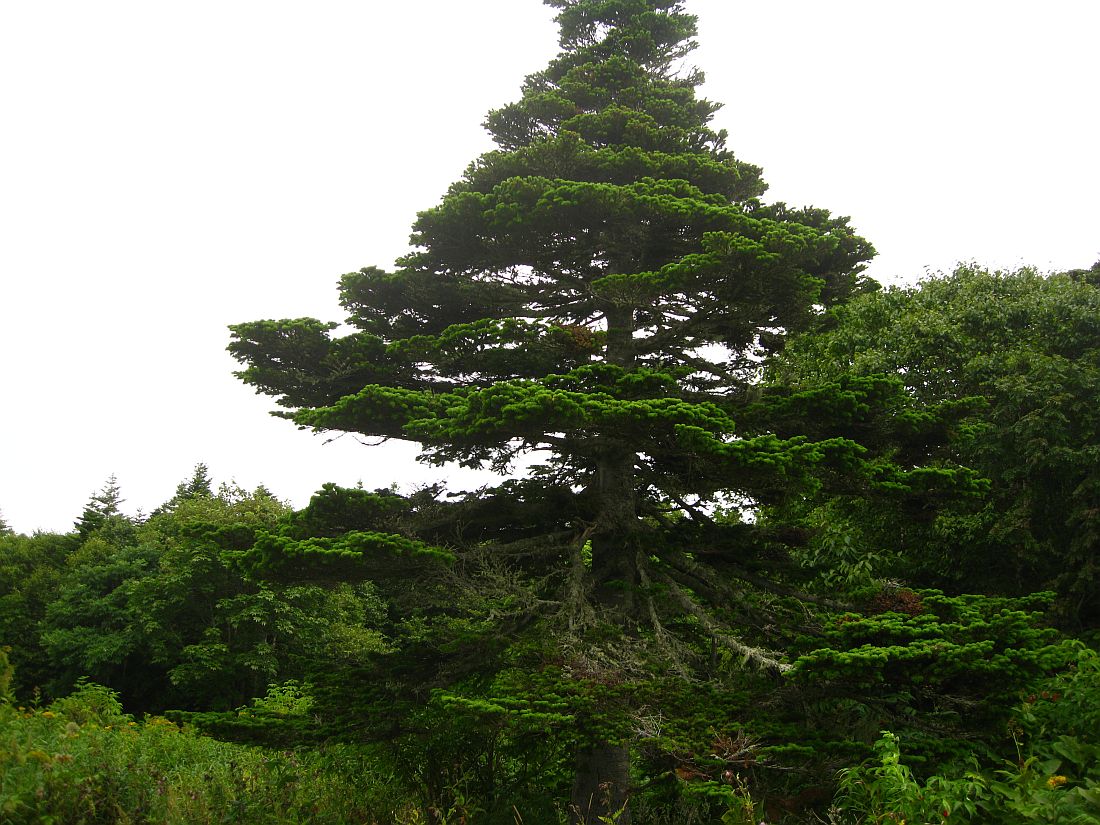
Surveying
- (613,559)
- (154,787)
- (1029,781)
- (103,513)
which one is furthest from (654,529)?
(103,513)

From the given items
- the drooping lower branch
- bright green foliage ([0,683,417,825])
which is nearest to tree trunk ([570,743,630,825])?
the drooping lower branch

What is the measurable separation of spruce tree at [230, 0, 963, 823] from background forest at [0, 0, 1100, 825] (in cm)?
6

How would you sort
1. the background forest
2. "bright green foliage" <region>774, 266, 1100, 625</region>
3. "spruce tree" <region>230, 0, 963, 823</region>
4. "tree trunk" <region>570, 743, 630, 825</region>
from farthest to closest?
"bright green foliage" <region>774, 266, 1100, 625</region> → "tree trunk" <region>570, 743, 630, 825</region> → "spruce tree" <region>230, 0, 963, 823</region> → the background forest

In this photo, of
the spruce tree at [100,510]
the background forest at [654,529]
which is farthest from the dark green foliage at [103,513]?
the background forest at [654,529]

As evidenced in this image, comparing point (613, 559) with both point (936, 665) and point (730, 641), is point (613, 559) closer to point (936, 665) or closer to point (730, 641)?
point (730, 641)

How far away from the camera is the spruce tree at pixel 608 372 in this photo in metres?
7.97

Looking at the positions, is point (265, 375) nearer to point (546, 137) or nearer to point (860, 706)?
point (546, 137)

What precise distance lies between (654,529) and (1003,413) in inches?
265

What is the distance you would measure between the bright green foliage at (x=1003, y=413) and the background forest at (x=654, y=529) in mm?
74

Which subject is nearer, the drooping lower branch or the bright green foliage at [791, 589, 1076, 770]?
the bright green foliage at [791, 589, 1076, 770]

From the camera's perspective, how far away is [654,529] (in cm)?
982

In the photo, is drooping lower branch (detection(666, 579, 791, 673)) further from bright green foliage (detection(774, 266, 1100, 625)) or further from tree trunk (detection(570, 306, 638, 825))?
bright green foliage (detection(774, 266, 1100, 625))

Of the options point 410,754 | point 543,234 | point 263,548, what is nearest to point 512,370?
point 543,234

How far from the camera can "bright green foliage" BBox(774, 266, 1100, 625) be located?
11.2 m
